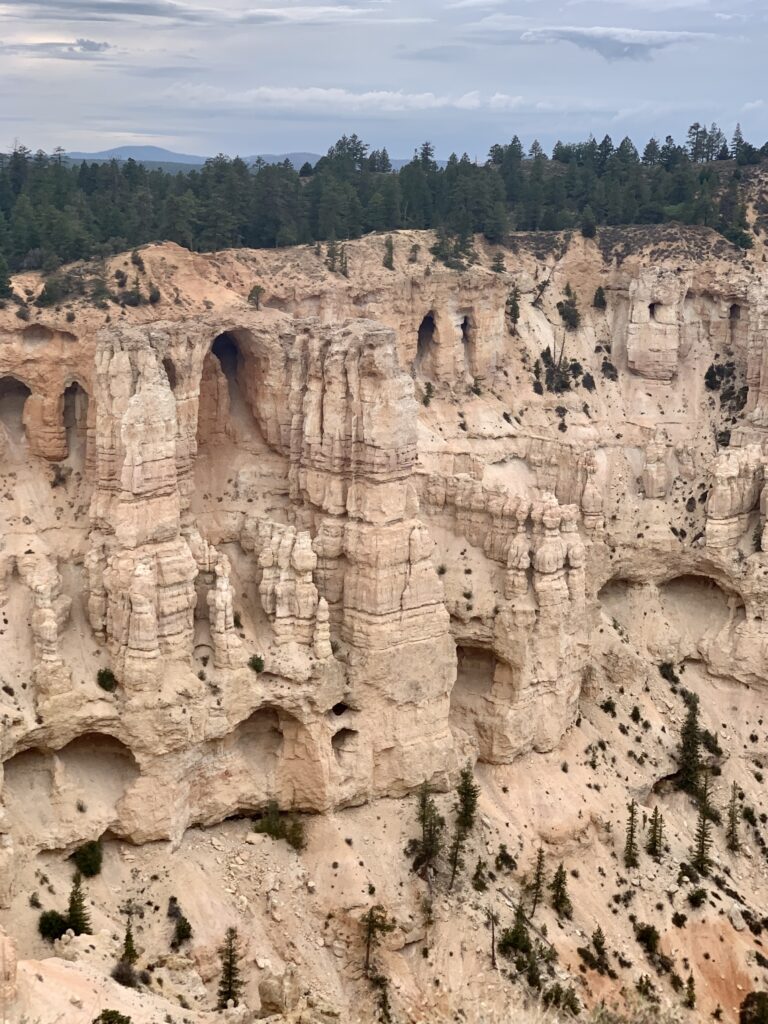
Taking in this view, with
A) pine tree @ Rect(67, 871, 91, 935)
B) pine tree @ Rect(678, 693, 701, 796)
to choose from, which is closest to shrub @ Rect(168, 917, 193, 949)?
pine tree @ Rect(67, 871, 91, 935)

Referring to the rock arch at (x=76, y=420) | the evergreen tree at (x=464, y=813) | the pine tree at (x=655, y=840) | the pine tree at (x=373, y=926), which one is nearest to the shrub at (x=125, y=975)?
the pine tree at (x=373, y=926)

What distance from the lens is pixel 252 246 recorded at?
274 ft

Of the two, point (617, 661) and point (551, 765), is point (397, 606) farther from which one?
point (617, 661)

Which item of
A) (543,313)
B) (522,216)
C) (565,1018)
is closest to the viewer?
(565,1018)

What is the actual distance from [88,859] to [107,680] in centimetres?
760

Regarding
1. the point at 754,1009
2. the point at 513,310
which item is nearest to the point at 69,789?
the point at 754,1009

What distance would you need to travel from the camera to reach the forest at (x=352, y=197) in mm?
75875

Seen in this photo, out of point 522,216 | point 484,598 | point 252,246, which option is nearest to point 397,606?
point 484,598

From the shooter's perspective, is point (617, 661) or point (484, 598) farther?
point (617, 661)

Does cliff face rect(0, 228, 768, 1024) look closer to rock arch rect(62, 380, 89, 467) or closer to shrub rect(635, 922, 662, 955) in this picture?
rock arch rect(62, 380, 89, 467)

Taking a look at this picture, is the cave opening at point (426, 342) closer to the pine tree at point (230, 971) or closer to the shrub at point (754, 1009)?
the pine tree at point (230, 971)

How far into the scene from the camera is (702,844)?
2571 inches

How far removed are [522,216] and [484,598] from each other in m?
42.3

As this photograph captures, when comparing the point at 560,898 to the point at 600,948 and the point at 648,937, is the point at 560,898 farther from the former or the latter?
the point at 648,937
